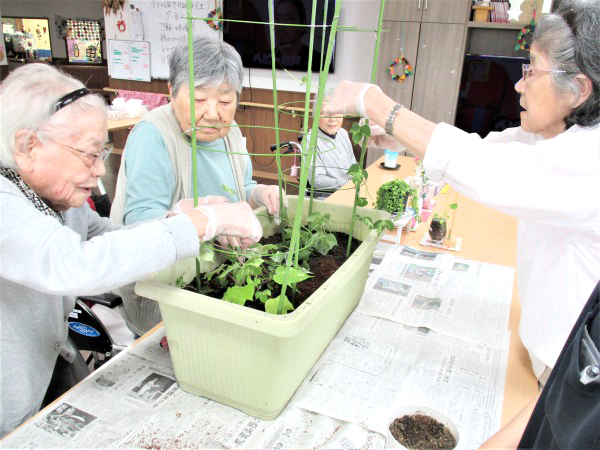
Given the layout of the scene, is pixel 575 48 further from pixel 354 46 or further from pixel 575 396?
pixel 354 46

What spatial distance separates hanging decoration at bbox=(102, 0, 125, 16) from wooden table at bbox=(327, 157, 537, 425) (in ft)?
14.6

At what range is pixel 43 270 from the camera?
75 centimetres

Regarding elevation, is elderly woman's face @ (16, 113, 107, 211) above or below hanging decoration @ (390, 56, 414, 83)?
below

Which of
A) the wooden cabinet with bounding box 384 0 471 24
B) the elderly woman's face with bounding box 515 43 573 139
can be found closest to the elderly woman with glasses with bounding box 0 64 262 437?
the elderly woman's face with bounding box 515 43 573 139

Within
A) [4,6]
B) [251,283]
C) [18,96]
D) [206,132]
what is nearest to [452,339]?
[251,283]

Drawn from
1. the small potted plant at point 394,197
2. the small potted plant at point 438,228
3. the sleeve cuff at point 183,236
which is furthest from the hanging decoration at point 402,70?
the sleeve cuff at point 183,236

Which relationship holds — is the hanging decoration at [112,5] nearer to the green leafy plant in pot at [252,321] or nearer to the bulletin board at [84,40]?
the bulletin board at [84,40]

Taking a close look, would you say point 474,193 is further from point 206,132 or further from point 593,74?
point 206,132

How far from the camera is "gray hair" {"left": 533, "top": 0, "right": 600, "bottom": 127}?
3.15 ft

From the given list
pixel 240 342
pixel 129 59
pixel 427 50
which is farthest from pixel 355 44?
pixel 240 342

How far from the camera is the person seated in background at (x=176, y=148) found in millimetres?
1286

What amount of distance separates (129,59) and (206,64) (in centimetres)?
508

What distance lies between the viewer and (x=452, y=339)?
46.1 inches

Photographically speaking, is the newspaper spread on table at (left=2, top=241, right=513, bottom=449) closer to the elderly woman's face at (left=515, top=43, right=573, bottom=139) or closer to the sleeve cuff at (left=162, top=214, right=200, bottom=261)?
the sleeve cuff at (left=162, top=214, right=200, bottom=261)
